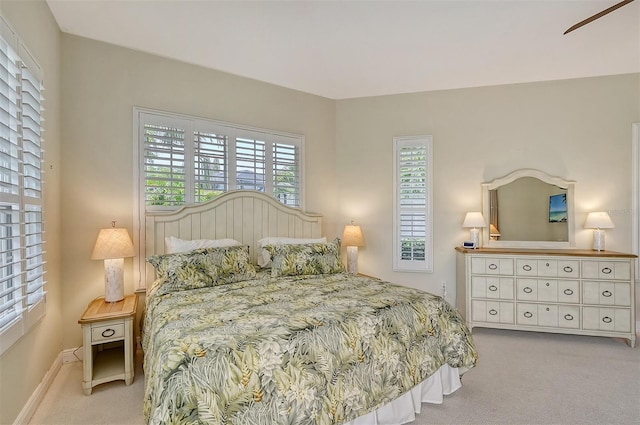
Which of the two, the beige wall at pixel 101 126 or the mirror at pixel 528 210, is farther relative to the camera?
the mirror at pixel 528 210

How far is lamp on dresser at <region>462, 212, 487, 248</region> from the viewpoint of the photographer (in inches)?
150

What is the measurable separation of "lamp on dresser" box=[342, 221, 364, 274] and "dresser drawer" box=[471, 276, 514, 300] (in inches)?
53.2

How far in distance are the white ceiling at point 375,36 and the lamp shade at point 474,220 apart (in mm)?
1618

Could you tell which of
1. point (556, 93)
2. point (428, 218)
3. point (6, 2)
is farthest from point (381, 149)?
point (6, 2)

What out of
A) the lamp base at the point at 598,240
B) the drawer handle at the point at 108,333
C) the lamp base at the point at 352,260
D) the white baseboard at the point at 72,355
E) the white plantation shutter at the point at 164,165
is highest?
the white plantation shutter at the point at 164,165

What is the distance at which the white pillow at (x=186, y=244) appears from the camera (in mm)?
2906

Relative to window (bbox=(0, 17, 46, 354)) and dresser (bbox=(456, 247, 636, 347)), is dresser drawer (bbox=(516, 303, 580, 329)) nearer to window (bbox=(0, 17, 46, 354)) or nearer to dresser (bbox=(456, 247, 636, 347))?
dresser (bbox=(456, 247, 636, 347))

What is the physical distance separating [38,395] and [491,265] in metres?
4.12

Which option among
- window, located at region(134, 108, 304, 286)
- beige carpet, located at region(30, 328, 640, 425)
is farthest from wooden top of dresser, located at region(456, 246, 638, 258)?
window, located at region(134, 108, 304, 286)

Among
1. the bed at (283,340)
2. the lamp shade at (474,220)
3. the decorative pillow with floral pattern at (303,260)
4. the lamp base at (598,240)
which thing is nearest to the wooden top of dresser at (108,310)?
the bed at (283,340)

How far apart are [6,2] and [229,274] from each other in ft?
7.24

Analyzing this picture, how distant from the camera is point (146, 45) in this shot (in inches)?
118

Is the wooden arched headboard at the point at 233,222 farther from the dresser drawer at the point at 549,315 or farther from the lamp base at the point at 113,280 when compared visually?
the dresser drawer at the point at 549,315

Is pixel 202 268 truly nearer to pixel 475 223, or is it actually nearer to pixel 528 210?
pixel 475 223
